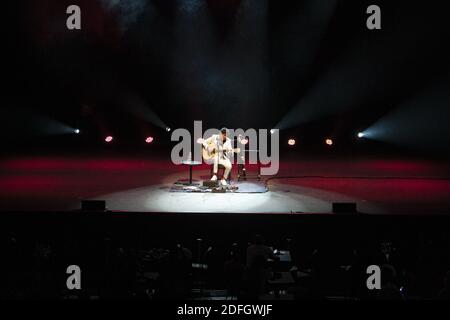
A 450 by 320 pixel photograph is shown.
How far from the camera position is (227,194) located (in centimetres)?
755

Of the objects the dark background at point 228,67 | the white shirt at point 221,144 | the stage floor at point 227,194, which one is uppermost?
the dark background at point 228,67

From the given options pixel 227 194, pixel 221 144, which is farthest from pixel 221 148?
pixel 227 194

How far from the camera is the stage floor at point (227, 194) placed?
253 inches

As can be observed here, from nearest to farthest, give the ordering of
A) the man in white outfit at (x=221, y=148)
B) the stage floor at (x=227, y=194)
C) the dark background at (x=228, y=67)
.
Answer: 1. the stage floor at (x=227, y=194)
2. the man in white outfit at (x=221, y=148)
3. the dark background at (x=228, y=67)

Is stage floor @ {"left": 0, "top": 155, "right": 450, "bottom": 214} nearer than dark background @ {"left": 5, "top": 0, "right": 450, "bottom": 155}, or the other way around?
stage floor @ {"left": 0, "top": 155, "right": 450, "bottom": 214}

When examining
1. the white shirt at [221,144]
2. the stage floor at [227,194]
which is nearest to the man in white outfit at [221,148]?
the white shirt at [221,144]

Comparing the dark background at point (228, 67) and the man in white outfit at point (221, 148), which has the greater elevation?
the dark background at point (228, 67)

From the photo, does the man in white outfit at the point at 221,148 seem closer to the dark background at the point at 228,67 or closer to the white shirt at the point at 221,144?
the white shirt at the point at 221,144

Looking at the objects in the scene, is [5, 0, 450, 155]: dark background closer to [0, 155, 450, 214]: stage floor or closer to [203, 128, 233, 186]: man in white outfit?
[0, 155, 450, 214]: stage floor

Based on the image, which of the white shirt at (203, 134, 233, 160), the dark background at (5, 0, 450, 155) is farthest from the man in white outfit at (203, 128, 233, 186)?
the dark background at (5, 0, 450, 155)

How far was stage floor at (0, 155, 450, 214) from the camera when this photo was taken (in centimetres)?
641

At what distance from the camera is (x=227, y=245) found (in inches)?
229

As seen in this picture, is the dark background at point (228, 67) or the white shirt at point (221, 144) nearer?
the white shirt at point (221, 144)

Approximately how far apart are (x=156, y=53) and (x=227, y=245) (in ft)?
22.7
